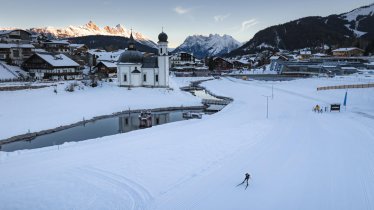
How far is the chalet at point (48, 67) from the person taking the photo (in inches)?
2549

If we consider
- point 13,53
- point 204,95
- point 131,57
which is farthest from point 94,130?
point 13,53

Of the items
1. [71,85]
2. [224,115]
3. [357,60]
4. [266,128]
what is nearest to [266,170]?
[266,128]

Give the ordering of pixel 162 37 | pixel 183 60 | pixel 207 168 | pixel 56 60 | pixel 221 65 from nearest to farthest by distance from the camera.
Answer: pixel 207 168, pixel 162 37, pixel 56 60, pixel 183 60, pixel 221 65

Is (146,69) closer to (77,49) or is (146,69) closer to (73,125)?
(73,125)

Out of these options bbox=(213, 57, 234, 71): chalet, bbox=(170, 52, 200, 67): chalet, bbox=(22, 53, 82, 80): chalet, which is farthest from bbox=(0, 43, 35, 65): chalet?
bbox=(213, 57, 234, 71): chalet

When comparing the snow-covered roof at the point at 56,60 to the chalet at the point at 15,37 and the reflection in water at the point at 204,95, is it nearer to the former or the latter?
the chalet at the point at 15,37

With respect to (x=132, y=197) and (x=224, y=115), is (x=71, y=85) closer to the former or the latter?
(x=224, y=115)

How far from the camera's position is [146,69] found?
60625 millimetres

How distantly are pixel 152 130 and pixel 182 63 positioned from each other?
9687cm

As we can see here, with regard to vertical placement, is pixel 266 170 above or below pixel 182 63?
below

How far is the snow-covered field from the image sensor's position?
50.2ft

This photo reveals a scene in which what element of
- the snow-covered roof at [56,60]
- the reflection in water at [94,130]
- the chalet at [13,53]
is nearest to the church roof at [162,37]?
the reflection in water at [94,130]

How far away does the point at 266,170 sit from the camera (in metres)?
19.2

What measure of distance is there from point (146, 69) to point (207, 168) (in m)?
43.7
